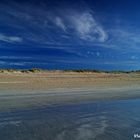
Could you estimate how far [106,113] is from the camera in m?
8.60

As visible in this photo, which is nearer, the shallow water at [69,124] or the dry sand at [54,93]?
the shallow water at [69,124]

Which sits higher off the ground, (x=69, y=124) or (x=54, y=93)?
(x=54, y=93)

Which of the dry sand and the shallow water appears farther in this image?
the dry sand

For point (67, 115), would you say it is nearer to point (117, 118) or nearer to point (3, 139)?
point (117, 118)

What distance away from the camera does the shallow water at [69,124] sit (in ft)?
18.2

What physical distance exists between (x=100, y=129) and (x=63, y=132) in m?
1.07

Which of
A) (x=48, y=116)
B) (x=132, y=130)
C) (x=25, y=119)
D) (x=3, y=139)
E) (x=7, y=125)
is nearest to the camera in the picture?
(x=3, y=139)

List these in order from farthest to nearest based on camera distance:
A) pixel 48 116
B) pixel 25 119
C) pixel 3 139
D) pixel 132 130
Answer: pixel 48 116
pixel 25 119
pixel 132 130
pixel 3 139

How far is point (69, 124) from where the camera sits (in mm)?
6797

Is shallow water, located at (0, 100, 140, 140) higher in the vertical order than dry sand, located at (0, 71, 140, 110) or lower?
lower

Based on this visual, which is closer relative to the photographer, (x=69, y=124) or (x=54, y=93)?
(x=69, y=124)

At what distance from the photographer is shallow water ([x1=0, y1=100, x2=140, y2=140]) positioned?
5.56 meters

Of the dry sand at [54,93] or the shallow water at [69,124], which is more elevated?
the dry sand at [54,93]

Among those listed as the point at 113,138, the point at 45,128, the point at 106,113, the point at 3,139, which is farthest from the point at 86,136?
the point at 106,113
